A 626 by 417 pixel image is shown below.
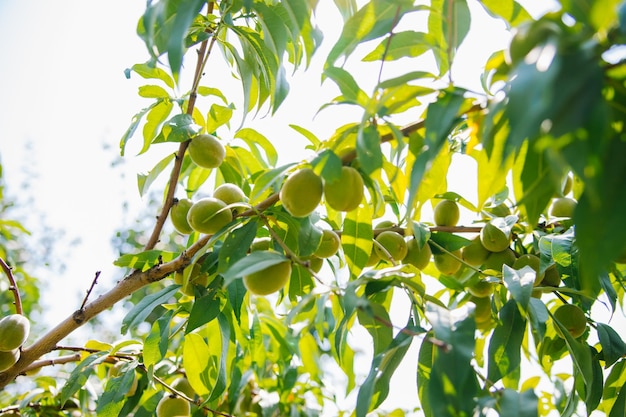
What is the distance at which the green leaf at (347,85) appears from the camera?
834mm

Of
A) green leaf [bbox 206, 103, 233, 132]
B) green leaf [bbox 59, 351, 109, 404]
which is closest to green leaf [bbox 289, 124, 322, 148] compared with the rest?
green leaf [bbox 206, 103, 233, 132]

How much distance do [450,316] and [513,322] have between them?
20cm

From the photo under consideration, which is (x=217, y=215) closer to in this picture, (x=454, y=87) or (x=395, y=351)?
(x=395, y=351)

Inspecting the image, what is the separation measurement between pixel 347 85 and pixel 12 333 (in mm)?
907

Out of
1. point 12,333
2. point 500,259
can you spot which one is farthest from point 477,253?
point 12,333

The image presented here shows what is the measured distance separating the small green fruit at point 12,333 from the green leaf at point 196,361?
1.16 feet

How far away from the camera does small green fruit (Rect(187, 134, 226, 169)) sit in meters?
1.18

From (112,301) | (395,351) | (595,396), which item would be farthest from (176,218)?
(595,396)

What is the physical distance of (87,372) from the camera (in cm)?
119

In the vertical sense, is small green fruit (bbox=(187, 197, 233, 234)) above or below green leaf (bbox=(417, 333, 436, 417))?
above

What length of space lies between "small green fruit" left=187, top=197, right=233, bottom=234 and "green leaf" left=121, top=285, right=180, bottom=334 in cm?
16

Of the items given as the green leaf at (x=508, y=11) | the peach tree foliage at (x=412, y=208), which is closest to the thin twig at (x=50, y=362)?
the peach tree foliage at (x=412, y=208)

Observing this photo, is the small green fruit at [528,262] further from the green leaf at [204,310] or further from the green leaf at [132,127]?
the green leaf at [132,127]

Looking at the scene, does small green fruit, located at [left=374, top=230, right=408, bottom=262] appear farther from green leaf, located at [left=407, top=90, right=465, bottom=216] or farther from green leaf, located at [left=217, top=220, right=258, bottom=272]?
green leaf, located at [left=407, top=90, right=465, bottom=216]
